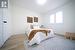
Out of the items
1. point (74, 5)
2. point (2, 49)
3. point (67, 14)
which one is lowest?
point (2, 49)

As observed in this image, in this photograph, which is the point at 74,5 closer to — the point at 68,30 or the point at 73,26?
the point at 73,26

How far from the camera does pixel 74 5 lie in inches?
179

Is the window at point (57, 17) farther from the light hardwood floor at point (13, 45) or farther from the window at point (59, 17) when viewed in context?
the light hardwood floor at point (13, 45)

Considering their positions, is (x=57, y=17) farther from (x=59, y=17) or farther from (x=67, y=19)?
(x=67, y=19)

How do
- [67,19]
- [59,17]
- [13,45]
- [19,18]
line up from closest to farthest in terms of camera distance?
[13,45] → [67,19] → [59,17] → [19,18]

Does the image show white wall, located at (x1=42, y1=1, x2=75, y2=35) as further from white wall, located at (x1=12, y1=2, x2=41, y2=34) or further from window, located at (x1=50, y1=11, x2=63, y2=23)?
white wall, located at (x1=12, y1=2, x2=41, y2=34)

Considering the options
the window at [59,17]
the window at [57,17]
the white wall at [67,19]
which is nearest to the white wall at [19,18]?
the window at [57,17]

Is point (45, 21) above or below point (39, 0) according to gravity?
below

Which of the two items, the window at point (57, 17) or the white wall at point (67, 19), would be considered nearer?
the white wall at point (67, 19)

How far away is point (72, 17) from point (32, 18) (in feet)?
12.7

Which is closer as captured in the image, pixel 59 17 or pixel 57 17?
pixel 59 17

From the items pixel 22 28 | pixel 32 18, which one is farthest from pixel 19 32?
pixel 32 18

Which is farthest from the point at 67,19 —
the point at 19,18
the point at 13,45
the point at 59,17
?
the point at 19,18

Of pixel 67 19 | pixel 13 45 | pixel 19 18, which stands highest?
pixel 19 18
